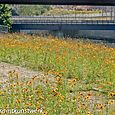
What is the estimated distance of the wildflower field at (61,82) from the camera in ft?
24.1

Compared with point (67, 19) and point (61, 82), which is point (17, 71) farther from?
point (67, 19)

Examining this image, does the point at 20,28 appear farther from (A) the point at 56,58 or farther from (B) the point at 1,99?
(B) the point at 1,99

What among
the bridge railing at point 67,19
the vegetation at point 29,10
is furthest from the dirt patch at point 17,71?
the vegetation at point 29,10

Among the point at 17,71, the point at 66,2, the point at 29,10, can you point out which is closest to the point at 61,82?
the point at 17,71

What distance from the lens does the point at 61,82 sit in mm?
9352

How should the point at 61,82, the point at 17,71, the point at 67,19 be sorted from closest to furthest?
1. the point at 61,82
2. the point at 17,71
3. the point at 67,19

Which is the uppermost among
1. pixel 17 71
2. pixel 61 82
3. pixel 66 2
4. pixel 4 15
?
pixel 4 15

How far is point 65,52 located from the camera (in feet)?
49.9

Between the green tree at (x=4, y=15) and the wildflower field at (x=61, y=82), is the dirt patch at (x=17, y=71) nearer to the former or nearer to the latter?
the wildflower field at (x=61, y=82)

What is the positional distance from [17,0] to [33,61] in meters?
7.17

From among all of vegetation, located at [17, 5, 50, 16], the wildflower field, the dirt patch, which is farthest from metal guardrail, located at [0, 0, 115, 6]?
vegetation, located at [17, 5, 50, 16]

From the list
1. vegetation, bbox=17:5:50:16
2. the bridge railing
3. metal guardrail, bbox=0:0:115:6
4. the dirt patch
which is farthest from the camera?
vegetation, bbox=17:5:50:16

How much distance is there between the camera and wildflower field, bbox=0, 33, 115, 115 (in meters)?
7.34

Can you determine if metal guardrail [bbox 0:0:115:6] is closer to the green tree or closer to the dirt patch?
the dirt patch
